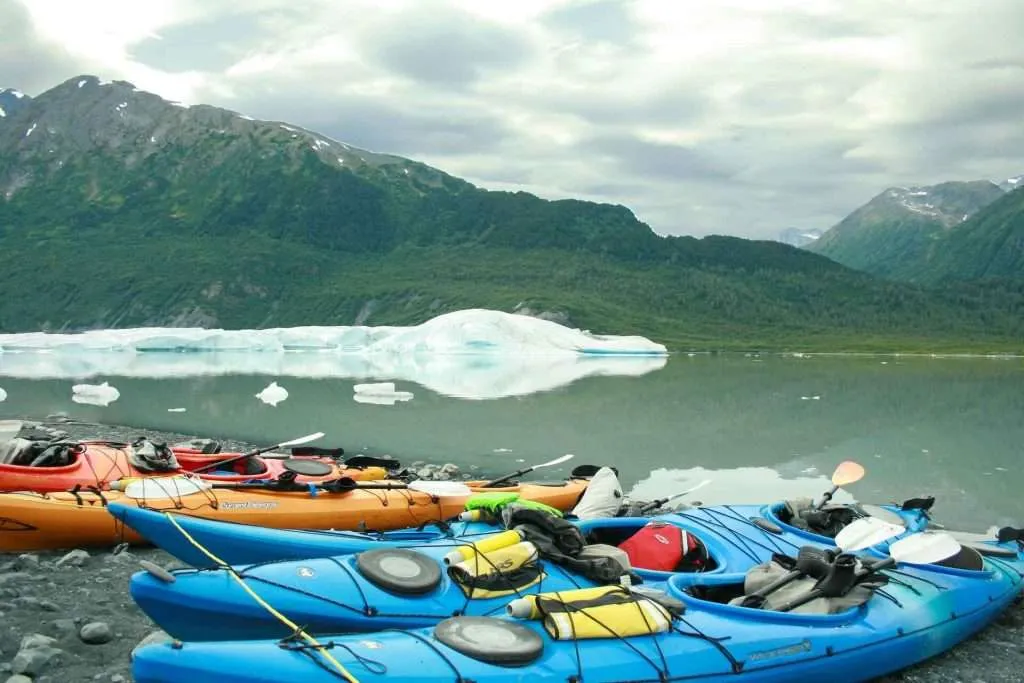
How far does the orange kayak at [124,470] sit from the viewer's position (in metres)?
8.51

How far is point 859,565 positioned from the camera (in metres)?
5.78

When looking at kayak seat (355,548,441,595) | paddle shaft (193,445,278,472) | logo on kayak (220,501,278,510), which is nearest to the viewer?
kayak seat (355,548,441,595)

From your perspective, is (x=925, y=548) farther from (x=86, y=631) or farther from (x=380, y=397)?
(x=380, y=397)

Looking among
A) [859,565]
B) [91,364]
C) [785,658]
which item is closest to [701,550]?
[859,565]

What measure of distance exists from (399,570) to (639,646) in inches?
59.8

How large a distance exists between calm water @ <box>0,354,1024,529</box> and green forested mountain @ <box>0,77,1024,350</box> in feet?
181

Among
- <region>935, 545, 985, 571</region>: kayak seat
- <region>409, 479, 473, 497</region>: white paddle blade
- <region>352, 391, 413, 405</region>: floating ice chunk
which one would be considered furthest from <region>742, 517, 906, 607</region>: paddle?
<region>352, 391, 413, 405</region>: floating ice chunk

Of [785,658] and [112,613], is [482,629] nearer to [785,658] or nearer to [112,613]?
[785,658]

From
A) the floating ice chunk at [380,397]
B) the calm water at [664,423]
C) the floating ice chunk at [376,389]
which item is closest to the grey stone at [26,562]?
the calm water at [664,423]

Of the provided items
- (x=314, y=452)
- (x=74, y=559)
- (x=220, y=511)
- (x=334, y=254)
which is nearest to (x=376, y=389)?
(x=314, y=452)

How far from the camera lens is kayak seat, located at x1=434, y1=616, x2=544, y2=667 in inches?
167

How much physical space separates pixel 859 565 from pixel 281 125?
654 ft

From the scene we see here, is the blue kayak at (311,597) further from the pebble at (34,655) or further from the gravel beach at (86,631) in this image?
the pebble at (34,655)

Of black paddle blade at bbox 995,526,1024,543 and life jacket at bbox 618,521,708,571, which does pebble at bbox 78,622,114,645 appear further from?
black paddle blade at bbox 995,526,1024,543
